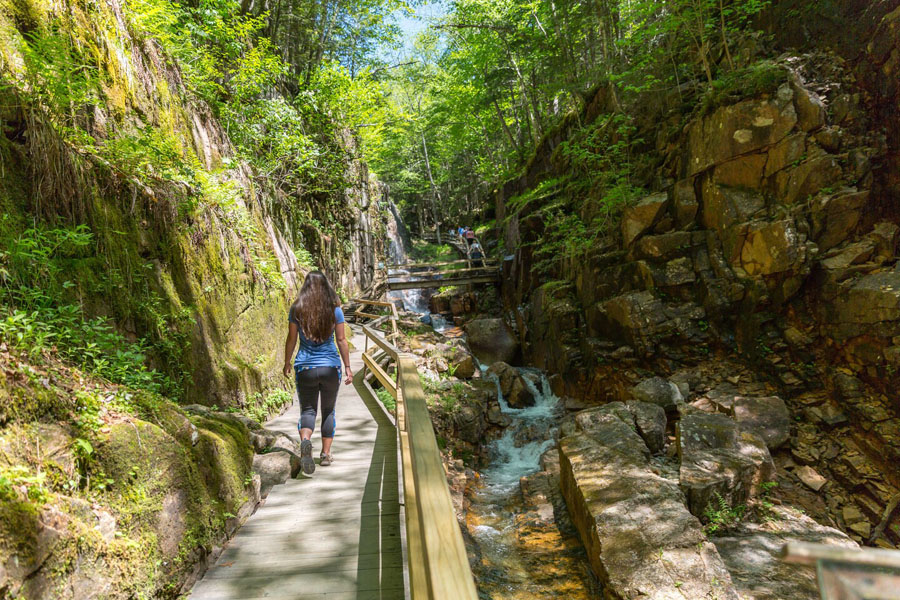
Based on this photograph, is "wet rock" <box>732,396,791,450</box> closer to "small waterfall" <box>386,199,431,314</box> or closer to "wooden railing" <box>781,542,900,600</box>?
"wooden railing" <box>781,542,900,600</box>

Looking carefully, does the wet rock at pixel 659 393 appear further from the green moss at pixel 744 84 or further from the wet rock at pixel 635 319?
the green moss at pixel 744 84

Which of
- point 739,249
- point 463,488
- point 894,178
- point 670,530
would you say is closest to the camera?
point 670,530

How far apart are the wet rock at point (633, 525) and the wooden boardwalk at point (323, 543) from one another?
8.07ft

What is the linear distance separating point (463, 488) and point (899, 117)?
1090cm

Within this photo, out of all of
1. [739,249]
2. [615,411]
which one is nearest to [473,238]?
[739,249]

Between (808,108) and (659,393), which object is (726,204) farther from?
(659,393)

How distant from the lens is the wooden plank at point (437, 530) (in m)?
1.35

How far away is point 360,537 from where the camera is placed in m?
3.17

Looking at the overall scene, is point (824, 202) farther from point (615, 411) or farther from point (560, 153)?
point (560, 153)

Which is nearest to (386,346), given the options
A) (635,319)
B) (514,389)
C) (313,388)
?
(313,388)

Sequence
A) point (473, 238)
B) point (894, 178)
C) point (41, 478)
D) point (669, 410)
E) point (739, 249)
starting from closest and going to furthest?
point (41, 478)
point (894, 178)
point (669, 410)
point (739, 249)
point (473, 238)

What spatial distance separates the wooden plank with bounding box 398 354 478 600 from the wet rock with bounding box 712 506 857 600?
Result: 3.95m

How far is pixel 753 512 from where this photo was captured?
5664 millimetres

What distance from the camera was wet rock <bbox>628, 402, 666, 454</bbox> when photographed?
22.9 ft
